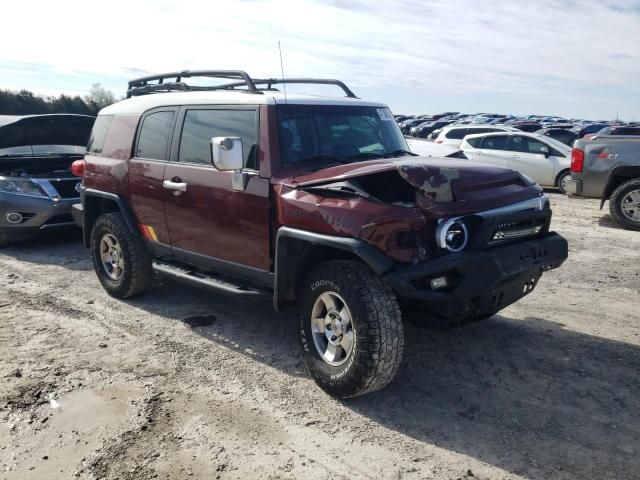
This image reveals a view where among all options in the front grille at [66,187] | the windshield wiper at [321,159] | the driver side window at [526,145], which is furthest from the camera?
the driver side window at [526,145]

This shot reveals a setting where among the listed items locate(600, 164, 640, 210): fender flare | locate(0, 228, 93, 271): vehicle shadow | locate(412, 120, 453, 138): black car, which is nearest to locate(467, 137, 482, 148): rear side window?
locate(600, 164, 640, 210): fender flare

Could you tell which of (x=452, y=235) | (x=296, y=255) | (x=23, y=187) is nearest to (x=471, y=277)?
(x=452, y=235)

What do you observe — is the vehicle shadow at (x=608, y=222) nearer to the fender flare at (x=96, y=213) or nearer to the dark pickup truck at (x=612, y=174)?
the dark pickup truck at (x=612, y=174)

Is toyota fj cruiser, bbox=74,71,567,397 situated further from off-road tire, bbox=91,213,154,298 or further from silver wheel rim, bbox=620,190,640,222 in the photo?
silver wheel rim, bbox=620,190,640,222

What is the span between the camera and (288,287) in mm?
4082

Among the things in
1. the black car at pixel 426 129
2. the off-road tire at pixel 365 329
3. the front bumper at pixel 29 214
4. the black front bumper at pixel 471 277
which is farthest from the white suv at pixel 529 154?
the black car at pixel 426 129

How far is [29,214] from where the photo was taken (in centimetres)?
792

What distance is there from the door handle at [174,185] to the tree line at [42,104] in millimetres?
29447

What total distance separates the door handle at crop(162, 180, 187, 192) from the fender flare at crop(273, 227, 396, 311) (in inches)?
49.5

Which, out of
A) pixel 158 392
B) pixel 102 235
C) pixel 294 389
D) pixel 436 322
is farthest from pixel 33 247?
pixel 436 322

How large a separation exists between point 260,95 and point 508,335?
283cm

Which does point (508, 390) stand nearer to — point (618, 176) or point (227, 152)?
point (227, 152)

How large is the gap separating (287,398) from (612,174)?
7.87 meters

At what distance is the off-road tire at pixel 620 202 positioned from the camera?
29.9ft
